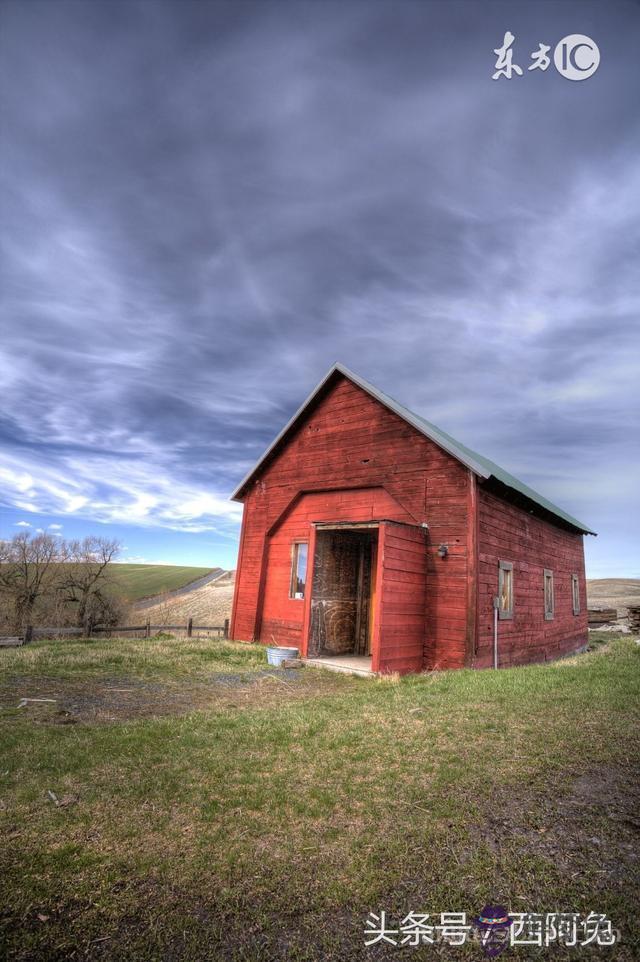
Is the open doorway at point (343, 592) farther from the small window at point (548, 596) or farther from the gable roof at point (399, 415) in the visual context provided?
the small window at point (548, 596)

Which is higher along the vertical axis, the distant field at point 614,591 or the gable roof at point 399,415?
the gable roof at point 399,415

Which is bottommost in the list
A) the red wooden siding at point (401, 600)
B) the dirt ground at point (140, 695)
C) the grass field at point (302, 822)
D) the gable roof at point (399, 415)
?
the dirt ground at point (140, 695)

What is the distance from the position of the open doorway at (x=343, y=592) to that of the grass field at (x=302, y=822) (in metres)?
6.12

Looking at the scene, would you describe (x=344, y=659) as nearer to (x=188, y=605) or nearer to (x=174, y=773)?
(x=174, y=773)

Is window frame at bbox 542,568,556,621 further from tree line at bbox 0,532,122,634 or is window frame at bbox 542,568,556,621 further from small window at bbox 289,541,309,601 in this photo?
tree line at bbox 0,532,122,634

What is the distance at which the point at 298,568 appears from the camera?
16.3 m

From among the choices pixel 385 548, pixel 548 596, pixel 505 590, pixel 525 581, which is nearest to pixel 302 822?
pixel 385 548

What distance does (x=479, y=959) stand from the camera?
8.96ft

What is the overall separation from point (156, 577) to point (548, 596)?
7381cm

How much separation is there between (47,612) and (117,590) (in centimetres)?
623

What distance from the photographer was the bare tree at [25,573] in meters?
40.3

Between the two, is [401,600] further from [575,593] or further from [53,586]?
[53,586]

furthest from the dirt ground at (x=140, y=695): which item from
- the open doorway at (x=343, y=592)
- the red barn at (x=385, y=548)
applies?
the open doorway at (x=343, y=592)

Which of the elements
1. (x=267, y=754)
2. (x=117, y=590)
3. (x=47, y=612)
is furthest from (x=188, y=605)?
(x=267, y=754)
